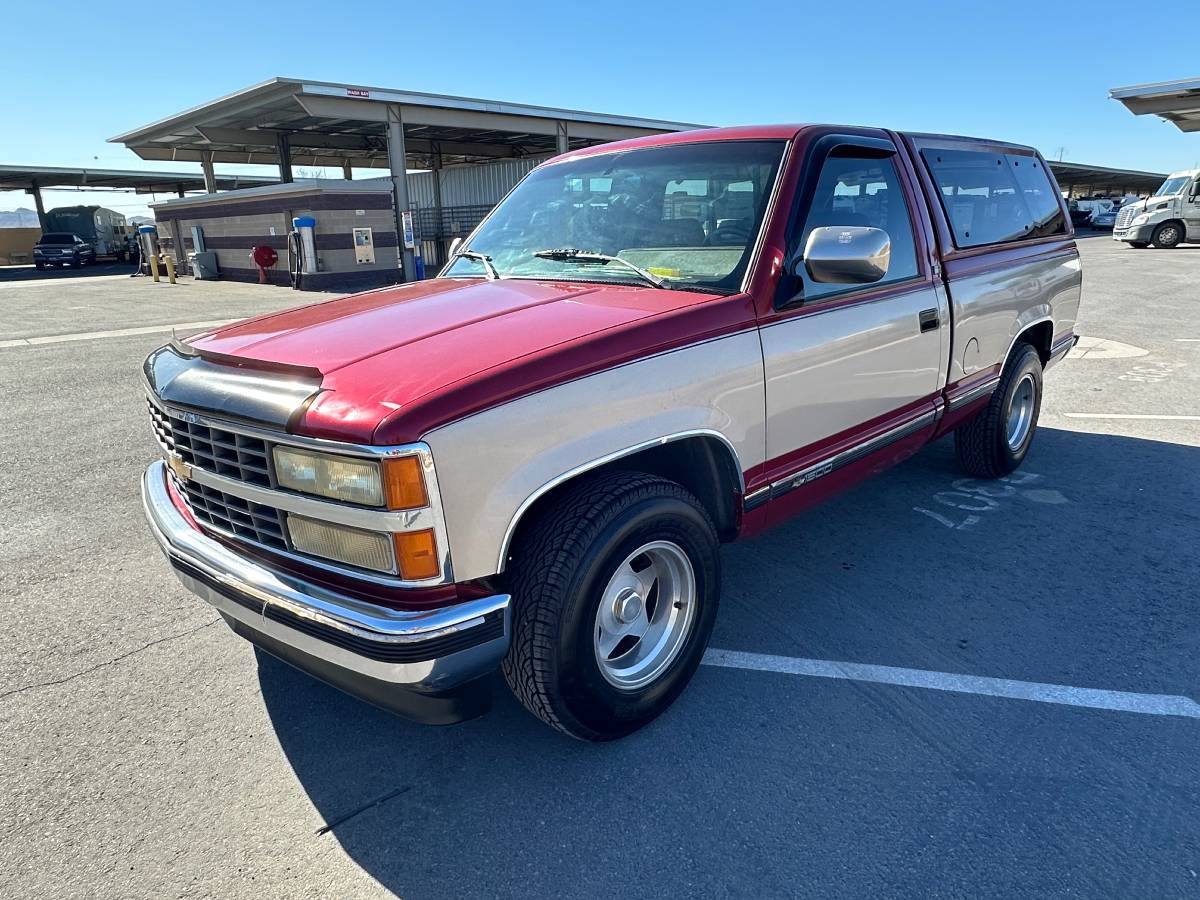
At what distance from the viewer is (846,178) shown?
3498mm

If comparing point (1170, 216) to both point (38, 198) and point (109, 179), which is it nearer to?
point (109, 179)

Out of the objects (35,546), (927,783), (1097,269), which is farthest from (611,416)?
(1097,269)

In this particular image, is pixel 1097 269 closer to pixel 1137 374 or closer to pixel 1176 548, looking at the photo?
pixel 1137 374

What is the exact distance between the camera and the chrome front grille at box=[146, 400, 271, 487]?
2.28 meters

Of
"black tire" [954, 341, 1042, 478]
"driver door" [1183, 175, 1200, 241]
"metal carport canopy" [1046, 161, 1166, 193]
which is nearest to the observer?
"black tire" [954, 341, 1042, 478]

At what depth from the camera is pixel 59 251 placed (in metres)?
39.5

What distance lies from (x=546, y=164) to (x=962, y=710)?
10.6 feet

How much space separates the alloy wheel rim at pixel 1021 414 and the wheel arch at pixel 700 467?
299 cm

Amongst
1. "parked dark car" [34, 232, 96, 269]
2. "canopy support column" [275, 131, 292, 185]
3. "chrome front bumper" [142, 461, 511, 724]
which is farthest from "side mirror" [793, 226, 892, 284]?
"parked dark car" [34, 232, 96, 269]

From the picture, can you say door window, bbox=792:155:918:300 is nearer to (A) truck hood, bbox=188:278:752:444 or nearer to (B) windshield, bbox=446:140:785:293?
(B) windshield, bbox=446:140:785:293

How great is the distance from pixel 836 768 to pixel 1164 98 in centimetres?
4270

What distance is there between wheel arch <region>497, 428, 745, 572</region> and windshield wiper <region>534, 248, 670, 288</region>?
619mm

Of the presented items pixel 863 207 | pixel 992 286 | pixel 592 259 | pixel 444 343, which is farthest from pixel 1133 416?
pixel 444 343

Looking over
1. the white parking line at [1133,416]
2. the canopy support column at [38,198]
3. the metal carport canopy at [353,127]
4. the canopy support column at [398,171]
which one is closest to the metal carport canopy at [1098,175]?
the metal carport canopy at [353,127]
